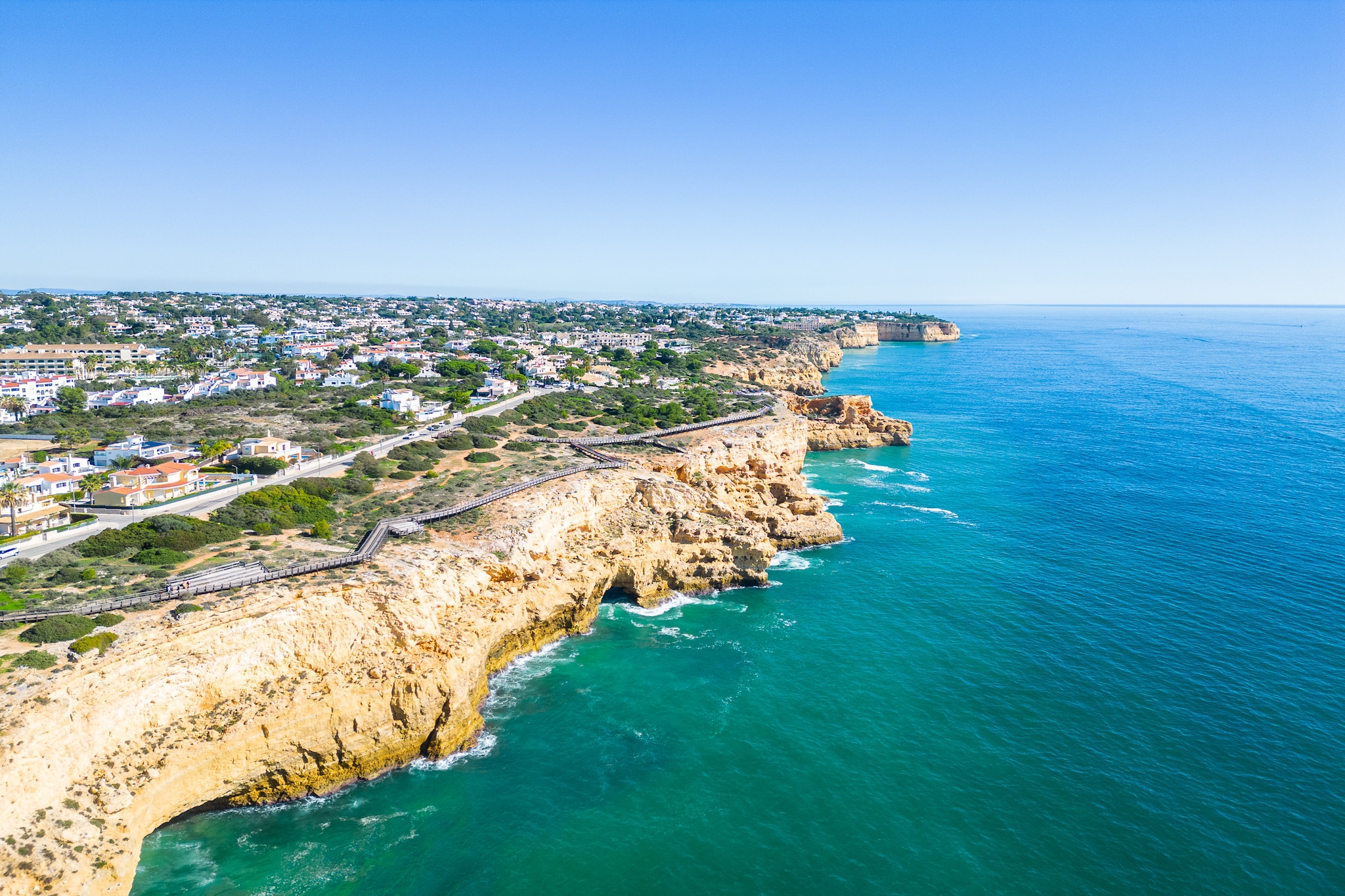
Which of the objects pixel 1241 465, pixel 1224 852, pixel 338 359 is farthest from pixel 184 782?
pixel 338 359

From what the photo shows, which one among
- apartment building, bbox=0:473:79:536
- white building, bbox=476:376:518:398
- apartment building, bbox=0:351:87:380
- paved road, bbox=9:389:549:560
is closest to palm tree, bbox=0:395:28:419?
apartment building, bbox=0:351:87:380

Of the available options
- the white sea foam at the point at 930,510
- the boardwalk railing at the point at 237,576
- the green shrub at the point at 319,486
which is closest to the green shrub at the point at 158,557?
the boardwalk railing at the point at 237,576

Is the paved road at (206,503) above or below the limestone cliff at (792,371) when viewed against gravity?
below

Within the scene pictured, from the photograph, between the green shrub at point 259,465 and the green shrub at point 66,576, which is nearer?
the green shrub at point 66,576

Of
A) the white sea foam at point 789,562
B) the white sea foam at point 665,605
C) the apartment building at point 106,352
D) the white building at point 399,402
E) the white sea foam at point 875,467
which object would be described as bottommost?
the white sea foam at point 665,605

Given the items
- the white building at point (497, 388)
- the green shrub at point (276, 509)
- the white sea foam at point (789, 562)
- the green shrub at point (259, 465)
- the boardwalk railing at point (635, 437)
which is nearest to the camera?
the green shrub at point (276, 509)

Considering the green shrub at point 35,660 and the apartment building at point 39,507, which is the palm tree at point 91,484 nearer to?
the apartment building at point 39,507

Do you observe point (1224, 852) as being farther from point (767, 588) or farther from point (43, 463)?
point (43, 463)
